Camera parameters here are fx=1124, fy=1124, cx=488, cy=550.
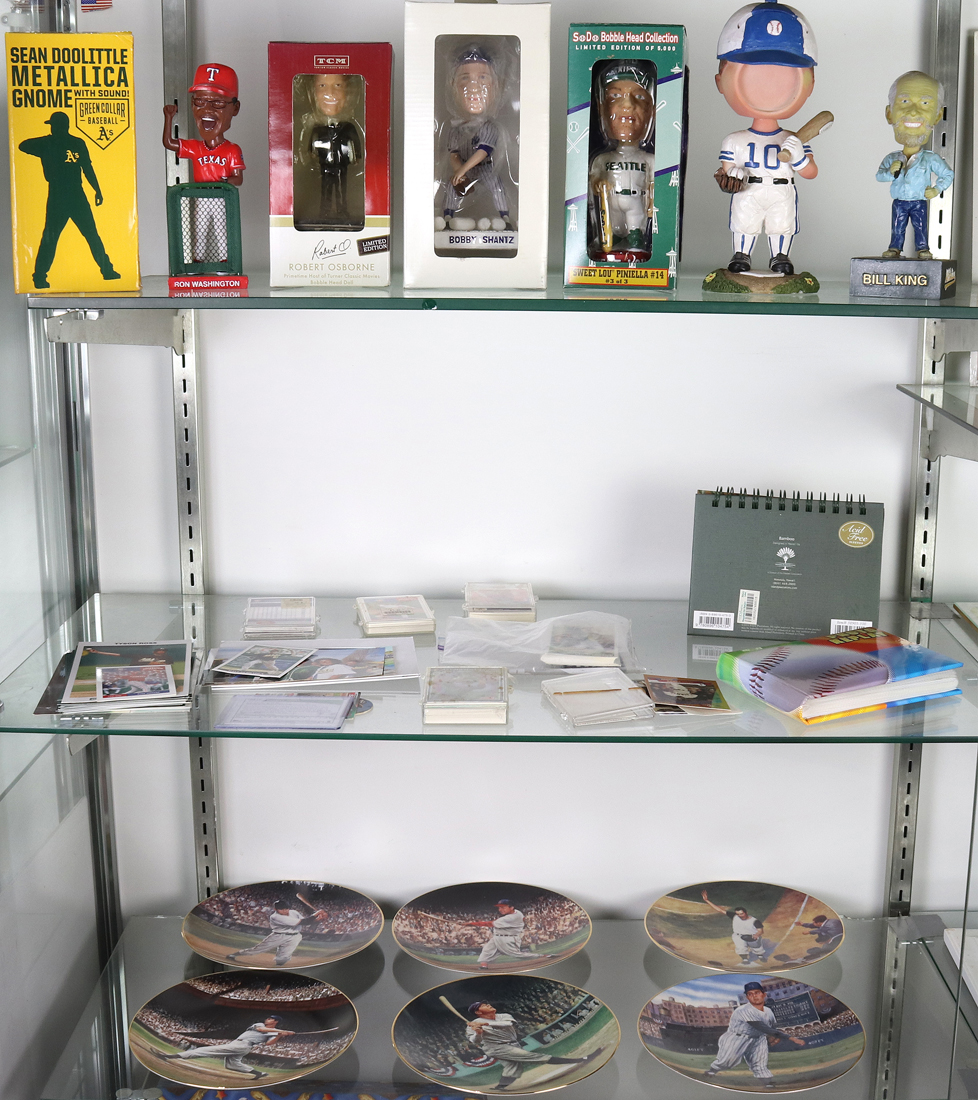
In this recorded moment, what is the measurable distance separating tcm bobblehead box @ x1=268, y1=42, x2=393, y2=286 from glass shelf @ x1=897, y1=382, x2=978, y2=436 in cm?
76

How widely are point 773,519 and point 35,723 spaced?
996mm

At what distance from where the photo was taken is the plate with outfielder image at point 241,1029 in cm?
152

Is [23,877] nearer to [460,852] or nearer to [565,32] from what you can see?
[460,852]

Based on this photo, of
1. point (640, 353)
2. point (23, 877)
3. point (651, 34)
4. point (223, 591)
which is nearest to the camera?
point (651, 34)

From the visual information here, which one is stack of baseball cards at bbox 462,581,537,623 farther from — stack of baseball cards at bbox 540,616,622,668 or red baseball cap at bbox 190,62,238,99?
red baseball cap at bbox 190,62,238,99

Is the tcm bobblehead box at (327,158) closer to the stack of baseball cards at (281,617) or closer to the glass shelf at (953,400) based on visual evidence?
the stack of baseball cards at (281,617)

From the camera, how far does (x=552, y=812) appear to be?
1.84 metres

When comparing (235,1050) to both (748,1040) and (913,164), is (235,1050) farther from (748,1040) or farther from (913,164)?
(913,164)

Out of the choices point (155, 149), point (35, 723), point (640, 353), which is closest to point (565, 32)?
point (640, 353)

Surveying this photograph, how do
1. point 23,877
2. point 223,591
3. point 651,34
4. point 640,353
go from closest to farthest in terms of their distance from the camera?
point 651,34 → point 23,877 → point 640,353 → point 223,591

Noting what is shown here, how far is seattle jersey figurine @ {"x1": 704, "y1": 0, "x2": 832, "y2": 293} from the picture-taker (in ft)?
4.40

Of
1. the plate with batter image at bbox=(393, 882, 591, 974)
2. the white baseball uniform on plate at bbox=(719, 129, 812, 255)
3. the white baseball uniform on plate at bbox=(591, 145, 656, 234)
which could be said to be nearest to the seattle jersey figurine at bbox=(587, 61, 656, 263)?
the white baseball uniform on plate at bbox=(591, 145, 656, 234)

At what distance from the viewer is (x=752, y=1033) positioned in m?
1.61

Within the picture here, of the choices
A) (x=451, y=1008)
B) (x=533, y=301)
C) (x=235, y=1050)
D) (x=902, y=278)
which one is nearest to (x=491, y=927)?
(x=451, y=1008)
